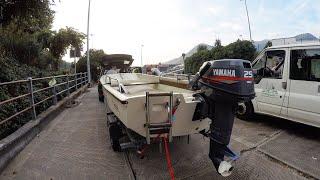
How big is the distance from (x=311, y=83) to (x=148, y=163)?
349 cm

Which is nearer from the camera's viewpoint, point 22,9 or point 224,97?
point 224,97

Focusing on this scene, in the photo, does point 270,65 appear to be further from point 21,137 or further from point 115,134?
point 21,137

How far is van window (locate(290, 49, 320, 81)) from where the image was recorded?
5516mm

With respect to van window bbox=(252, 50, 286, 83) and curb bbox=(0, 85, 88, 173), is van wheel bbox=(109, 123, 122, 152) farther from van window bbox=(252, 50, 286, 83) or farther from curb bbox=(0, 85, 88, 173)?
van window bbox=(252, 50, 286, 83)

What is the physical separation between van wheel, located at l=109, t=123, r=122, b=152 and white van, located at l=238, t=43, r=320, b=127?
352 centimetres

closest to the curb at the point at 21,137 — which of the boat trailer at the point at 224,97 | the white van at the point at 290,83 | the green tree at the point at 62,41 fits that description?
the boat trailer at the point at 224,97

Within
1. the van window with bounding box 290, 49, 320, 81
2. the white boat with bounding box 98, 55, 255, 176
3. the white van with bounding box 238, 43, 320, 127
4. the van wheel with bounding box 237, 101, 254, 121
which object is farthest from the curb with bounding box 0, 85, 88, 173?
the van window with bounding box 290, 49, 320, 81

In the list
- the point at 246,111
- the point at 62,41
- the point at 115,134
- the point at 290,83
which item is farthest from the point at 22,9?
the point at 62,41

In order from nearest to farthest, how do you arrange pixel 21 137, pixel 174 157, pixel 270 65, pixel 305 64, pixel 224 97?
pixel 224 97 < pixel 174 157 < pixel 21 137 < pixel 305 64 < pixel 270 65

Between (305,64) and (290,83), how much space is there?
0.48 meters

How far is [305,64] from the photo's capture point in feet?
18.7

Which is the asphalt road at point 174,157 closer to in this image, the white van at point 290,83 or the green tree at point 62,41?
the white van at point 290,83

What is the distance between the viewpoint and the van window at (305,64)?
5.52m

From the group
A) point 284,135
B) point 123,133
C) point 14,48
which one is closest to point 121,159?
point 123,133
